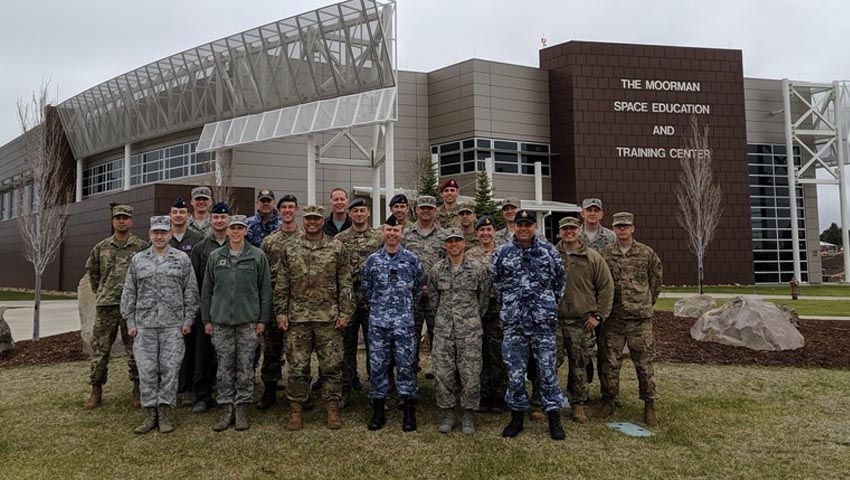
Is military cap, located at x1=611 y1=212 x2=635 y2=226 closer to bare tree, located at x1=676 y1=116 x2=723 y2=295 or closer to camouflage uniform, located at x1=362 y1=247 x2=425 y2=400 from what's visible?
camouflage uniform, located at x1=362 y1=247 x2=425 y2=400

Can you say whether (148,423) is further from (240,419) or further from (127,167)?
(127,167)

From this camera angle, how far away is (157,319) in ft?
17.8

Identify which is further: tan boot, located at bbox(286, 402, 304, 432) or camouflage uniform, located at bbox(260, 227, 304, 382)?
camouflage uniform, located at bbox(260, 227, 304, 382)

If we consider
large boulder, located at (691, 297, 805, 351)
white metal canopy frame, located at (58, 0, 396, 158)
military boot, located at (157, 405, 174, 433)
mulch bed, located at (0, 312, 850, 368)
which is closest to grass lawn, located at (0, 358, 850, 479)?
military boot, located at (157, 405, 174, 433)

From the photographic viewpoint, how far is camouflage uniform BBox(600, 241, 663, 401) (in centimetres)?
558

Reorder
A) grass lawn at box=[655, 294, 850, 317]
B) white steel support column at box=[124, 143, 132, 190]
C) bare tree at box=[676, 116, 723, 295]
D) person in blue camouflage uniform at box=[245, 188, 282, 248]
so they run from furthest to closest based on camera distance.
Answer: white steel support column at box=[124, 143, 132, 190]
bare tree at box=[676, 116, 723, 295]
grass lawn at box=[655, 294, 850, 317]
person in blue camouflage uniform at box=[245, 188, 282, 248]

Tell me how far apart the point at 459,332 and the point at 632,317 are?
1.78 metres

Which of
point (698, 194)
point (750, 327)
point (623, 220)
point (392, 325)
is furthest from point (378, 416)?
point (698, 194)

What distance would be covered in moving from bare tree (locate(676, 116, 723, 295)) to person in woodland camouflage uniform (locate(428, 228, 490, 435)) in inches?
876

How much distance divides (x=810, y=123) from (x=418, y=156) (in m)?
23.9

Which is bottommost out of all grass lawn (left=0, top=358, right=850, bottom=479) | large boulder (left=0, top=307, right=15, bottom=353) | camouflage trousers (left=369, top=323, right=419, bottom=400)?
grass lawn (left=0, top=358, right=850, bottom=479)

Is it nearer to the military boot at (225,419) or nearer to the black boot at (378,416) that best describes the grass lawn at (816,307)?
the black boot at (378,416)

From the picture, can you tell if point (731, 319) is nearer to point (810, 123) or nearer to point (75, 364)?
point (75, 364)

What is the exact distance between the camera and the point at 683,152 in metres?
29.2
